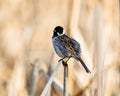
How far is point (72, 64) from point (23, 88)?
0.88 ft

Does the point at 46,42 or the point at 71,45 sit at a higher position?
the point at 71,45

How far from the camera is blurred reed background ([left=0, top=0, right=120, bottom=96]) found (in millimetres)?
1903

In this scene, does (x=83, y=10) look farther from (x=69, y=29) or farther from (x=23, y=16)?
(x=23, y=16)

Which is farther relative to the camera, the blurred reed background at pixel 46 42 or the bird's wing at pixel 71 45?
the blurred reed background at pixel 46 42

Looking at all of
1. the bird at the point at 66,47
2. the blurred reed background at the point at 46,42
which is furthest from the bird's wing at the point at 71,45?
the blurred reed background at the point at 46,42

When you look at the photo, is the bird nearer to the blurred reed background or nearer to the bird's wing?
the bird's wing

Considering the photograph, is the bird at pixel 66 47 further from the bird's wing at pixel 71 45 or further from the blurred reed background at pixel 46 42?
the blurred reed background at pixel 46 42

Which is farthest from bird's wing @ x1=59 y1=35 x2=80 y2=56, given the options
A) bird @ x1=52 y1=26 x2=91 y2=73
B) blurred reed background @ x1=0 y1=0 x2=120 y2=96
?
blurred reed background @ x1=0 y1=0 x2=120 y2=96

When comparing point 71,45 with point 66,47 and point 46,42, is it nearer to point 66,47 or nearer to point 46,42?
point 66,47

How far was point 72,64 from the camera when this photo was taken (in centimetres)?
196

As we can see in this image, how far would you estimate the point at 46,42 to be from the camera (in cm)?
208

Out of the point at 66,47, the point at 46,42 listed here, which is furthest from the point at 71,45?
the point at 46,42

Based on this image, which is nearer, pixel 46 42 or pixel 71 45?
pixel 71 45

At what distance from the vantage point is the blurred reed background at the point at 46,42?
74.9 inches
